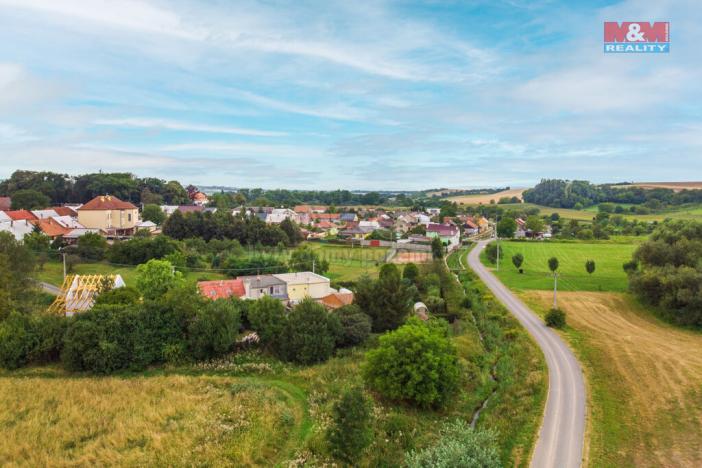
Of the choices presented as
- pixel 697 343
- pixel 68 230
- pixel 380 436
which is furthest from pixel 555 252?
pixel 68 230

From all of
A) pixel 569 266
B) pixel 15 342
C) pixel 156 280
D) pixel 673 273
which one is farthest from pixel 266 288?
pixel 569 266

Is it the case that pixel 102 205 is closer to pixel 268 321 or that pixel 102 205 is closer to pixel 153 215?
pixel 153 215

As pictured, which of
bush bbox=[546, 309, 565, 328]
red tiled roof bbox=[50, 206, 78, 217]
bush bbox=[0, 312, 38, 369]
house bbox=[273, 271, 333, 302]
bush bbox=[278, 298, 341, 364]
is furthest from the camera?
red tiled roof bbox=[50, 206, 78, 217]

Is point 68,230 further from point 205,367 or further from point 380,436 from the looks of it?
point 380,436

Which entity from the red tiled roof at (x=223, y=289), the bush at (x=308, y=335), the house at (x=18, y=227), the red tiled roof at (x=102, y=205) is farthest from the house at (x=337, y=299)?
the red tiled roof at (x=102, y=205)

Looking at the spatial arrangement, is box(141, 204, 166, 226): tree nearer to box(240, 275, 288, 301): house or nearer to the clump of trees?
box(240, 275, 288, 301): house

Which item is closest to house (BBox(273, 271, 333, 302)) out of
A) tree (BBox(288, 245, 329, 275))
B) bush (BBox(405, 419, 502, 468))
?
tree (BBox(288, 245, 329, 275))

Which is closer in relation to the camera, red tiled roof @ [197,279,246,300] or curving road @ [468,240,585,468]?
curving road @ [468,240,585,468]

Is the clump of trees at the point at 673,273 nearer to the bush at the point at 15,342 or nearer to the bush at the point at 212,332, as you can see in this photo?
the bush at the point at 212,332
